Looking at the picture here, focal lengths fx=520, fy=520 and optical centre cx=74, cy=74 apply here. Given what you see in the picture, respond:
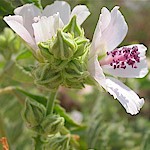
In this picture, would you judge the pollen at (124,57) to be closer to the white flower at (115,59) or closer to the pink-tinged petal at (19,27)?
the white flower at (115,59)

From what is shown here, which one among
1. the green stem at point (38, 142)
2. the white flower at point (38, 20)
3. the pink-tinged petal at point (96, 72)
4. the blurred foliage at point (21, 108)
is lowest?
the blurred foliage at point (21, 108)

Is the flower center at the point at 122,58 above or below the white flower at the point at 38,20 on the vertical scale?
below

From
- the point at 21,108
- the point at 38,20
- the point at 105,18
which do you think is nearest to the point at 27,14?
the point at 38,20

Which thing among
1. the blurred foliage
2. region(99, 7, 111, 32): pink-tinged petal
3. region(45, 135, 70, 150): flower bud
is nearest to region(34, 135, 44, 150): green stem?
region(45, 135, 70, 150): flower bud

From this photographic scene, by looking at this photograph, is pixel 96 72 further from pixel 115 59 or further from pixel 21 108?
pixel 21 108

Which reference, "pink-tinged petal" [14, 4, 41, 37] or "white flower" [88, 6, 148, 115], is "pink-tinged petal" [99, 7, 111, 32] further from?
"pink-tinged petal" [14, 4, 41, 37]

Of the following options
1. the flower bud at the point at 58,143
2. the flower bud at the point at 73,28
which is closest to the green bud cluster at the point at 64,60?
the flower bud at the point at 73,28
